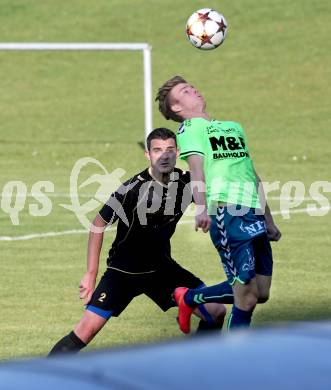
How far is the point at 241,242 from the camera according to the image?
8.34m

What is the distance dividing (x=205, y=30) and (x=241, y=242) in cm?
708

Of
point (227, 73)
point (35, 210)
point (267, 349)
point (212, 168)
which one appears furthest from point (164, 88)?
point (227, 73)

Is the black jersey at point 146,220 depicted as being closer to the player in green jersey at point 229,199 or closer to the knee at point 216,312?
the player in green jersey at point 229,199

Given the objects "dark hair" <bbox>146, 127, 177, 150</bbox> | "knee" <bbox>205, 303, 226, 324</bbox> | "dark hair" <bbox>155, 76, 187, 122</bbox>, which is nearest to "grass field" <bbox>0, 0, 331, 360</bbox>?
"knee" <bbox>205, 303, 226, 324</bbox>

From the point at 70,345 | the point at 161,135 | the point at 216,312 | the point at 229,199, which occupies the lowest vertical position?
the point at 70,345

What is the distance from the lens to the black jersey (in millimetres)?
8430

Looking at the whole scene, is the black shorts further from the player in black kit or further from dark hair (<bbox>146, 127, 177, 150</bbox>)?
dark hair (<bbox>146, 127, 177, 150</bbox>)

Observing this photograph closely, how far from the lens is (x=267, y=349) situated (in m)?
2.97

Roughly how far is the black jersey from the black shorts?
6 centimetres

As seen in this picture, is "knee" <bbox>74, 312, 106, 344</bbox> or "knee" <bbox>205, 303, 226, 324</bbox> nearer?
"knee" <bbox>74, 312, 106, 344</bbox>

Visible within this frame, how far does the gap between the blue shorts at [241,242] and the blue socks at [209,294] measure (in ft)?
1.19

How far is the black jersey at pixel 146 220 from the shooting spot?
8.43m

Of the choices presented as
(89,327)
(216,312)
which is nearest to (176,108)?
(216,312)

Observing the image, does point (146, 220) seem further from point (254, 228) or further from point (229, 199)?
point (254, 228)
